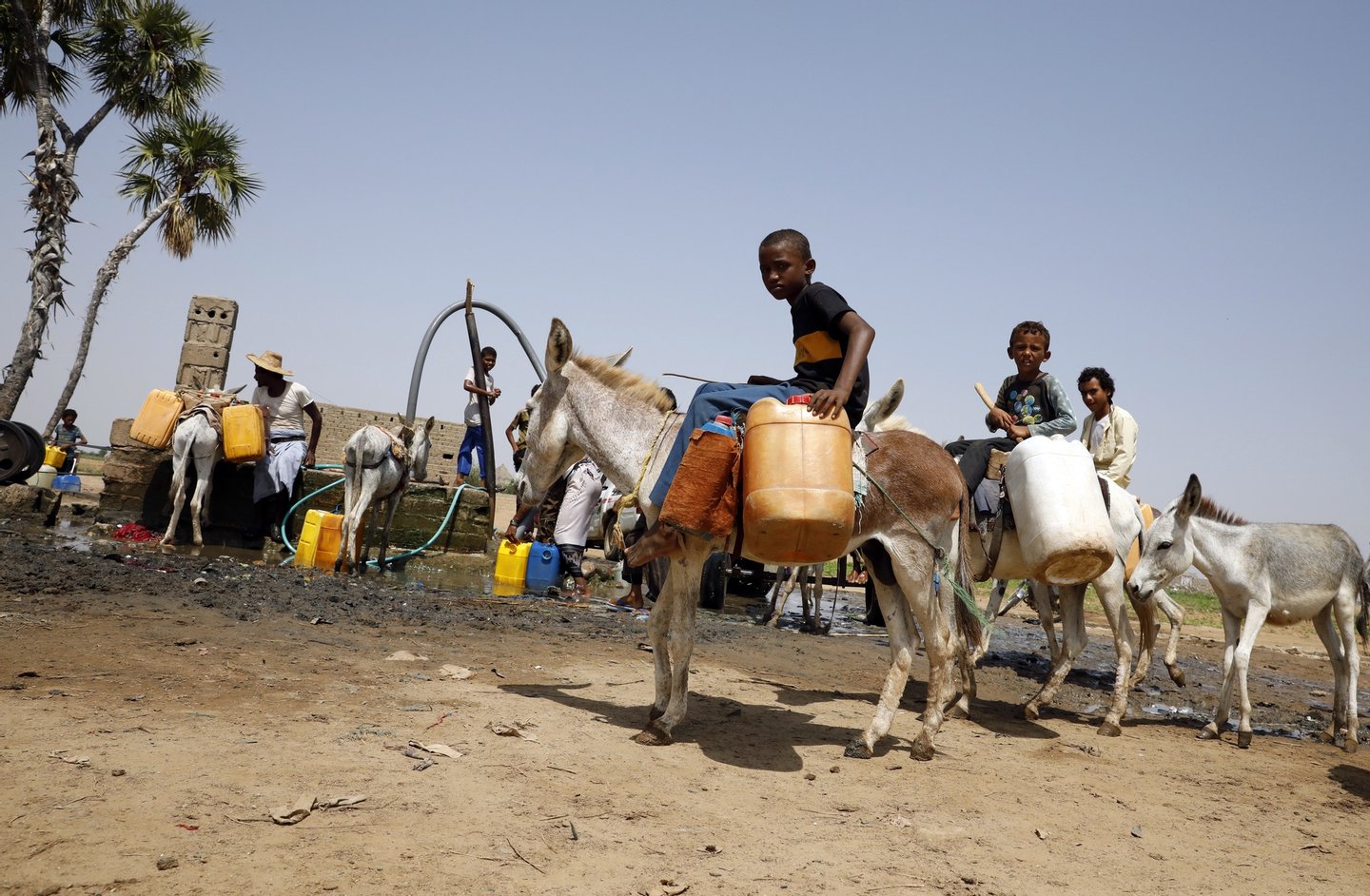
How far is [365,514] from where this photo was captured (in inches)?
485

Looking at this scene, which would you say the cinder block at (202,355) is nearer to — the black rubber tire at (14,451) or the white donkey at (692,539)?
the black rubber tire at (14,451)

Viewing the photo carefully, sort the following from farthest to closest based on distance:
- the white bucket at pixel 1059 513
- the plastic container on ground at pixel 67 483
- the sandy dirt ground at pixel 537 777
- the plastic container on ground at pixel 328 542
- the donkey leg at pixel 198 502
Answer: the plastic container on ground at pixel 67 483
the donkey leg at pixel 198 502
the plastic container on ground at pixel 328 542
the white bucket at pixel 1059 513
the sandy dirt ground at pixel 537 777

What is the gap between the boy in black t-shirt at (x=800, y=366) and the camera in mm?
4789

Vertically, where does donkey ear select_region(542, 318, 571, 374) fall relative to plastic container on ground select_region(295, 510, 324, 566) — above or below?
above

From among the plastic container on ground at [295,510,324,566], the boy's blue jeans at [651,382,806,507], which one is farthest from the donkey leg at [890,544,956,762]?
the plastic container on ground at [295,510,324,566]

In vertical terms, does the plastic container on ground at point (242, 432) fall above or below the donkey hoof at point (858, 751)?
above

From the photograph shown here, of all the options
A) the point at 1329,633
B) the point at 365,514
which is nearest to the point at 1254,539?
the point at 1329,633

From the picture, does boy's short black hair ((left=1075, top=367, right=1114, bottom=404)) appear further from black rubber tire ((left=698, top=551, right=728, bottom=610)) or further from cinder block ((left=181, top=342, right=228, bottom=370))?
cinder block ((left=181, top=342, right=228, bottom=370))

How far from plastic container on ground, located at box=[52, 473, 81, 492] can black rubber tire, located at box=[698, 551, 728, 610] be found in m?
15.3

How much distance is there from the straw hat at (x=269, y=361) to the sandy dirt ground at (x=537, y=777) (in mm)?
5129

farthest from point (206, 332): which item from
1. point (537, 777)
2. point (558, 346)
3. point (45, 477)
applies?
point (537, 777)

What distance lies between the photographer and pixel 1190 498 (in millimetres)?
7133

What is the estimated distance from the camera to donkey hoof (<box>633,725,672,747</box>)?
4.86 metres

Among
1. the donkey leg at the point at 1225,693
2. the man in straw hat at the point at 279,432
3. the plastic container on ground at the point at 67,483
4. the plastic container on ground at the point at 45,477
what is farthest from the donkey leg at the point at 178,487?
the donkey leg at the point at 1225,693
